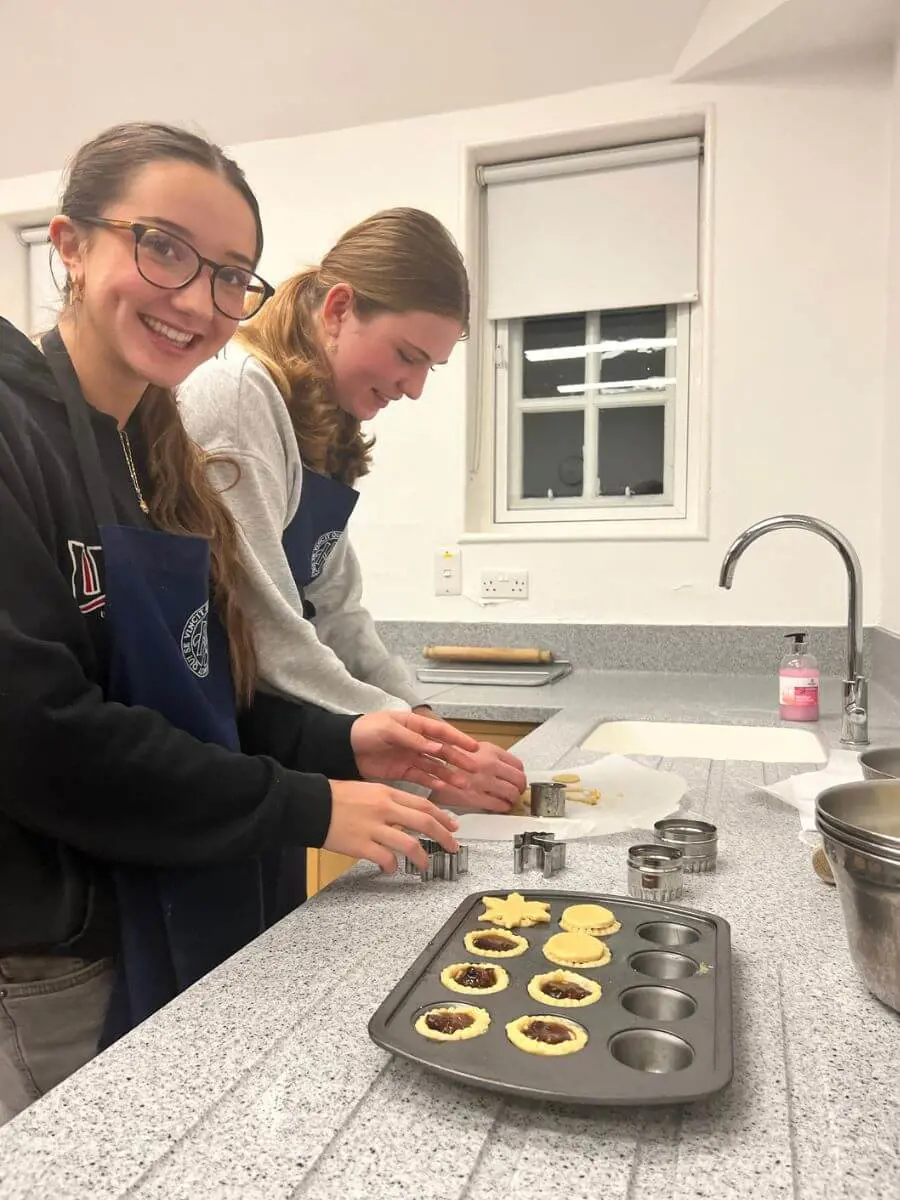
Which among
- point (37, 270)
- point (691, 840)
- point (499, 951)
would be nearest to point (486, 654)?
point (691, 840)

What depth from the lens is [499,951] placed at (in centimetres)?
59

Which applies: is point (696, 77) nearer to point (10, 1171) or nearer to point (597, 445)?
point (597, 445)

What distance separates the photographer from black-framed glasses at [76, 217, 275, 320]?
78cm

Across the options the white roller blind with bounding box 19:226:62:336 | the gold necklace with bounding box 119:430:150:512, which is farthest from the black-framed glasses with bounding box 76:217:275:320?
the white roller blind with bounding box 19:226:62:336

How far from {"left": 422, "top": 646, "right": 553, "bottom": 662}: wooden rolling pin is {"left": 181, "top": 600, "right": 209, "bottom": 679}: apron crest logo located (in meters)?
1.26

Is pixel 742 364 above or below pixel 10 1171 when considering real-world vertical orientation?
above

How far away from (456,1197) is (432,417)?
79.8 inches

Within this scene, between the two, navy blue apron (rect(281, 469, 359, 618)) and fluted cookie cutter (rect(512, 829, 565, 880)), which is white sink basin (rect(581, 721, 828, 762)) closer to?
navy blue apron (rect(281, 469, 359, 618))

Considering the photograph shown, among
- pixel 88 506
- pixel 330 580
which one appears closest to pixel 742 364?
pixel 330 580

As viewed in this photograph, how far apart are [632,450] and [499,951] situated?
6.17 ft

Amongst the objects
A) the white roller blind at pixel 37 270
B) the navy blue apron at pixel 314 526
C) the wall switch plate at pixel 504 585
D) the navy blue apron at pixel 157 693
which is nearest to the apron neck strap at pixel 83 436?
the navy blue apron at pixel 157 693

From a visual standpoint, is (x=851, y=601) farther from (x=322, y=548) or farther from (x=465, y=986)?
(x=465, y=986)

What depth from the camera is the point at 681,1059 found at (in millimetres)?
462

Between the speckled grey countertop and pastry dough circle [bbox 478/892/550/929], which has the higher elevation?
pastry dough circle [bbox 478/892/550/929]
